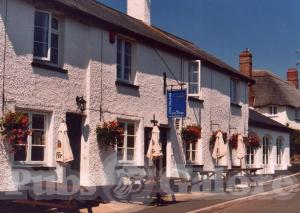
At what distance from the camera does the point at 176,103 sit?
1673cm

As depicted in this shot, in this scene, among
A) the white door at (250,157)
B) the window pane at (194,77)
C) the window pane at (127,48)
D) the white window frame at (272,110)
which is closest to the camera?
the window pane at (127,48)

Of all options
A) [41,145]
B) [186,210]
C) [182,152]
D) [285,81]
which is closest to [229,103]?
[182,152]

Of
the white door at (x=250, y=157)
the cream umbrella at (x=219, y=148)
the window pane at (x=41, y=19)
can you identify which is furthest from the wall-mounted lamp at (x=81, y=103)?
the white door at (x=250, y=157)

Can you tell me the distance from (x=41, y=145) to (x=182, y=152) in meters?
7.16

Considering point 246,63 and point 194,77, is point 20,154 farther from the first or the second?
point 246,63

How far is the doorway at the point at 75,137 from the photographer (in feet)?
44.1

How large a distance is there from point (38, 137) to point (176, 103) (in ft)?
18.8

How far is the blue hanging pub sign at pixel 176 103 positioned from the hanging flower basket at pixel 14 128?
6513mm

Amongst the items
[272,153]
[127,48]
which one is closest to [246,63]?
[272,153]

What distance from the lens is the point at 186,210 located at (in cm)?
1289

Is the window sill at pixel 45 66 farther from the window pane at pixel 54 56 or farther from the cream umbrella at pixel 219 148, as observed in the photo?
the cream umbrella at pixel 219 148

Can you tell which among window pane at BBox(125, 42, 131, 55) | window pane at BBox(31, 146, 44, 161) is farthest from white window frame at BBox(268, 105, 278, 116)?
window pane at BBox(31, 146, 44, 161)

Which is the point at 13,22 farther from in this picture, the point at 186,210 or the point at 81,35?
the point at 186,210

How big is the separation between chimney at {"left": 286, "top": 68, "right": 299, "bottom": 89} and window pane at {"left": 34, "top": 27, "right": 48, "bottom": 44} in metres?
42.5
